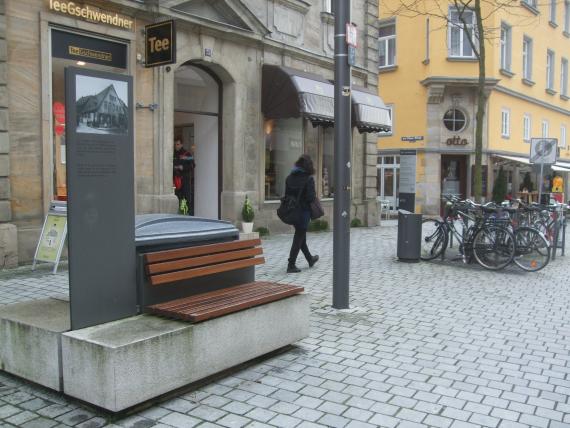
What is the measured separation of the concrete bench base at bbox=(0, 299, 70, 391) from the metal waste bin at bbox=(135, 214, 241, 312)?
605 mm

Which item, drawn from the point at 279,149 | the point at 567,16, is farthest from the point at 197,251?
the point at 567,16

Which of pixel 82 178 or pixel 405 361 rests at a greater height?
pixel 82 178

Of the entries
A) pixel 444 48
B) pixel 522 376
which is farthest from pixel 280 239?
pixel 444 48

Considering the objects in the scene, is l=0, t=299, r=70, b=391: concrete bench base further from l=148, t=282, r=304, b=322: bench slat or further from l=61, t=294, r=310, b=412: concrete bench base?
l=148, t=282, r=304, b=322: bench slat

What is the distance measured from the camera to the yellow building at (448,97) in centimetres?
2519

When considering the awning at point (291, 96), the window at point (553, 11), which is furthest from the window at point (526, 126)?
the awning at point (291, 96)

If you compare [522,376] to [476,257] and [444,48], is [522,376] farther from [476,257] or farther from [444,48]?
[444,48]

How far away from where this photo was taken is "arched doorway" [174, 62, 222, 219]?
12.8 metres

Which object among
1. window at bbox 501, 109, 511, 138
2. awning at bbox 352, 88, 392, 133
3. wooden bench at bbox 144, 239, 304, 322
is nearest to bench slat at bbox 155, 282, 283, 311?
wooden bench at bbox 144, 239, 304, 322

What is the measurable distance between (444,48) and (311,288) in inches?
794

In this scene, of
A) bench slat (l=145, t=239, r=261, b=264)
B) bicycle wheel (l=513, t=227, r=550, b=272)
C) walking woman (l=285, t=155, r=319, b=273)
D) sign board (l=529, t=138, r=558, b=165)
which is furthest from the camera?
sign board (l=529, t=138, r=558, b=165)

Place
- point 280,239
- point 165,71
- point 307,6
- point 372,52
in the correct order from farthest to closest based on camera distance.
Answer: point 372,52 → point 307,6 → point 280,239 → point 165,71

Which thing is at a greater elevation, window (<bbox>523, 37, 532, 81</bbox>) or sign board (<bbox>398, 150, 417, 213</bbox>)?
window (<bbox>523, 37, 532, 81</bbox>)

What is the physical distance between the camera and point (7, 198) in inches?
337
